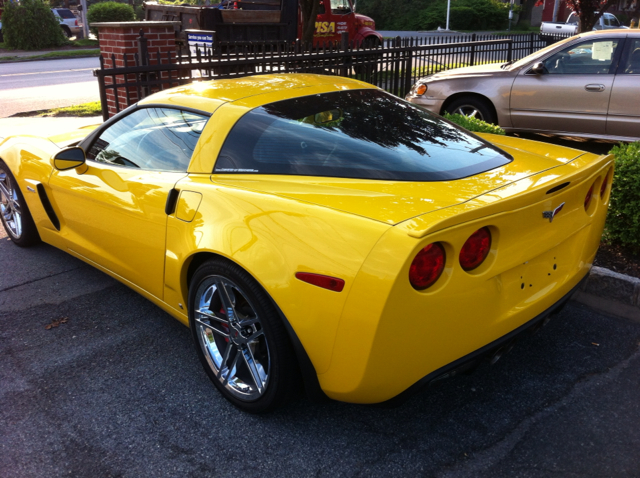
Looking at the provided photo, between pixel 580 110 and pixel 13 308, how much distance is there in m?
6.38

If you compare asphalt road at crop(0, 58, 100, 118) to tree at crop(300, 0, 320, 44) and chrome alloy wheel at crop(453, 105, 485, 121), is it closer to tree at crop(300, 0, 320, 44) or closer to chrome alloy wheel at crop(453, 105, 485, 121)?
tree at crop(300, 0, 320, 44)

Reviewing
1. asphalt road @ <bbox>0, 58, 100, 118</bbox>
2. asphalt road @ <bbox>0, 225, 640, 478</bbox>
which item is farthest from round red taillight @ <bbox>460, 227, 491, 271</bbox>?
asphalt road @ <bbox>0, 58, 100, 118</bbox>

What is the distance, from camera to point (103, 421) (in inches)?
112

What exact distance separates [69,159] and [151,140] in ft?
1.98

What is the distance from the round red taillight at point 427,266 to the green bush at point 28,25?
30366 millimetres

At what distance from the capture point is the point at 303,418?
284 cm

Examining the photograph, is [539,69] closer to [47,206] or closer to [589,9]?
[47,206]

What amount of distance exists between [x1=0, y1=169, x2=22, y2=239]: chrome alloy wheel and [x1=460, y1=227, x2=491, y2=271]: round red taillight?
12.3ft

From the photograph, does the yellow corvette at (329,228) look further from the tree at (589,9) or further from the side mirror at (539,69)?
the tree at (589,9)

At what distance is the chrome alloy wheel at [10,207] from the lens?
474 cm

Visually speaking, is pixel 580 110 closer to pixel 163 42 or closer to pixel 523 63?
pixel 523 63

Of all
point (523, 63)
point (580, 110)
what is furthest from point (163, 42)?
point (580, 110)

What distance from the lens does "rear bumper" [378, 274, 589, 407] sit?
2.33 meters

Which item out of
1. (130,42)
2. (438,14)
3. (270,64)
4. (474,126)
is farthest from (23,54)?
(438,14)
